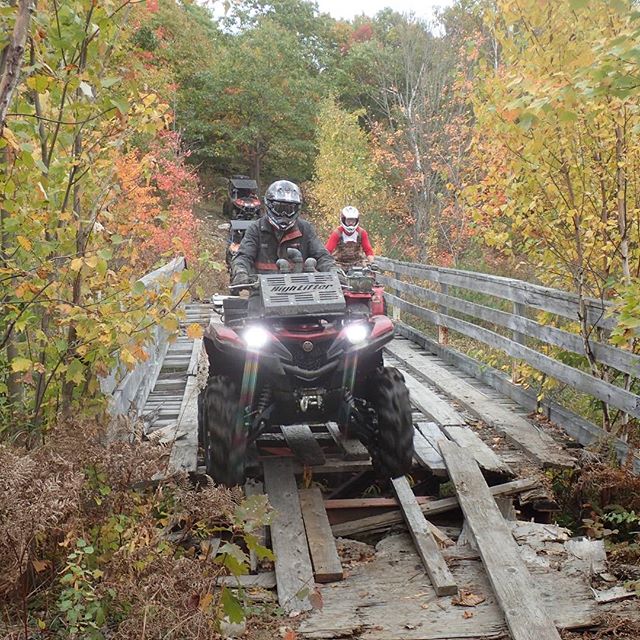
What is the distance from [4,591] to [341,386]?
89.4 inches

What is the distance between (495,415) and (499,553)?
106 inches

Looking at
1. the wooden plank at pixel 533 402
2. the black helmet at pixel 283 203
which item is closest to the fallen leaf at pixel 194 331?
the black helmet at pixel 283 203

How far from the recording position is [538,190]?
20.1 feet

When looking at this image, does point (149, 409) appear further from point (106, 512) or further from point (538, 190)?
point (538, 190)

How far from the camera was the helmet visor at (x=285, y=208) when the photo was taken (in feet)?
18.7

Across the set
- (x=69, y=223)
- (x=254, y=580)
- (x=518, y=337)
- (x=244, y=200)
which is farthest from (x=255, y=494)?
(x=244, y=200)

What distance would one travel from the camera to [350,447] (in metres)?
5.92

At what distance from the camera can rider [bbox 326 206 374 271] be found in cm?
973

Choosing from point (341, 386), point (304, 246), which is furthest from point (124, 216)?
point (341, 386)

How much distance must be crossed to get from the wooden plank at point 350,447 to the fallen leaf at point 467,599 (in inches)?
73.6

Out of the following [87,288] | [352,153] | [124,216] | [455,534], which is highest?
[352,153]

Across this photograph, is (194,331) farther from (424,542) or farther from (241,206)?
(241,206)

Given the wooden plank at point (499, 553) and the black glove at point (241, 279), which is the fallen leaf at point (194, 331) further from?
the wooden plank at point (499, 553)

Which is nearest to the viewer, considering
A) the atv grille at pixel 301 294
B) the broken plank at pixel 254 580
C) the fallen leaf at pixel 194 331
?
the broken plank at pixel 254 580
